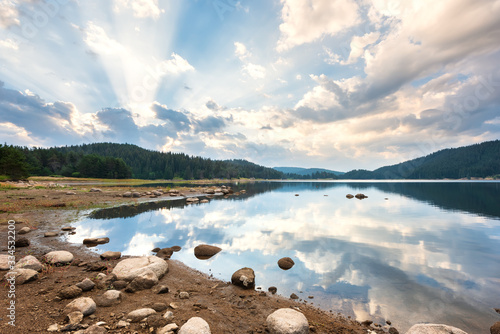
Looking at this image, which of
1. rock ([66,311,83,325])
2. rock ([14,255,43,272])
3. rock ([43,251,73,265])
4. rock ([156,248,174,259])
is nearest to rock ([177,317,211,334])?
rock ([66,311,83,325])

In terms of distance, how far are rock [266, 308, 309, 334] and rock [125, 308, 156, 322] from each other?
3.88 meters

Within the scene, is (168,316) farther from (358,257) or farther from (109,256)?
(358,257)

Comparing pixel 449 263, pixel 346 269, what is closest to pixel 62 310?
pixel 346 269

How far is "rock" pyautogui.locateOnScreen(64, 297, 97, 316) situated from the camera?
612 cm

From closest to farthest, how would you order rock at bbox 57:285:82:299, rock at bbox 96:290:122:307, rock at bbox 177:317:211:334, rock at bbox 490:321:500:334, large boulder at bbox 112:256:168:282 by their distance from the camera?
rock at bbox 177:317:211:334 → rock at bbox 490:321:500:334 → rock at bbox 96:290:122:307 → rock at bbox 57:285:82:299 → large boulder at bbox 112:256:168:282

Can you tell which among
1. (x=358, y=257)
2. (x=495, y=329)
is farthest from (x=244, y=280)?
(x=358, y=257)

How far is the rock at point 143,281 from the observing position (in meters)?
8.29

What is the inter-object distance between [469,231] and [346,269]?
21.6 m

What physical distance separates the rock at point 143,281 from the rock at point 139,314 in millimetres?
2214

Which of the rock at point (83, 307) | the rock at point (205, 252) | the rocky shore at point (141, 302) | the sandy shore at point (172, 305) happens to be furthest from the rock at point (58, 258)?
the rock at point (205, 252)

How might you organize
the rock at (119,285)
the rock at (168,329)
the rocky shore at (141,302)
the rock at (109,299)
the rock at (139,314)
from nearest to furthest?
the rock at (168,329)
the rocky shore at (141,302)
the rock at (139,314)
the rock at (109,299)
the rock at (119,285)

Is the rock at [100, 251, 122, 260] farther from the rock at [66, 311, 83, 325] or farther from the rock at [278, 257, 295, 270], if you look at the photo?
the rock at [278, 257, 295, 270]

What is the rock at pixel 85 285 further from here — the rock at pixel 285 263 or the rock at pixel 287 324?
the rock at pixel 285 263

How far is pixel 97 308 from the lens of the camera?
21.9 ft
